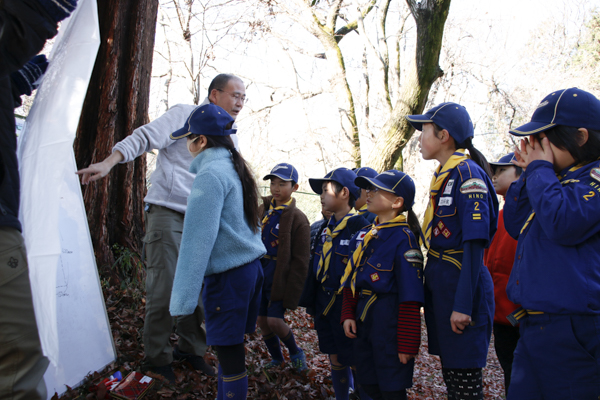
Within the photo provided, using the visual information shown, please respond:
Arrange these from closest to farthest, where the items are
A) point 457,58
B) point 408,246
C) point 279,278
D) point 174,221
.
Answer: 1. point 408,246
2. point 174,221
3. point 279,278
4. point 457,58

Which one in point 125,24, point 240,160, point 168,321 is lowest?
point 168,321

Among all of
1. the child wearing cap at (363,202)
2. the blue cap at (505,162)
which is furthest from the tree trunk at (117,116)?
the blue cap at (505,162)

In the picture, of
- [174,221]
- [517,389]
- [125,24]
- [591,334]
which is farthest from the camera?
[125,24]

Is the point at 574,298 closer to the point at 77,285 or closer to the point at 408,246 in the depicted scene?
the point at 408,246

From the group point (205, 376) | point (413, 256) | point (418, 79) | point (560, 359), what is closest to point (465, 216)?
point (413, 256)

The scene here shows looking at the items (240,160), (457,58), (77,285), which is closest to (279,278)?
(240,160)

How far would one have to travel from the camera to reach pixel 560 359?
75.8 inches

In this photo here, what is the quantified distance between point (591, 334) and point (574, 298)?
16cm

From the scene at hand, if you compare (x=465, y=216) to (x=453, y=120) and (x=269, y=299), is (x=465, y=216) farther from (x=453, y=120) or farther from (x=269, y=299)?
(x=269, y=299)

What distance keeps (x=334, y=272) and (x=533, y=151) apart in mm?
1942

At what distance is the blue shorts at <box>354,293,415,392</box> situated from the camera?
269 cm

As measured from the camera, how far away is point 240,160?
305cm

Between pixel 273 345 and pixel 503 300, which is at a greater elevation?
pixel 503 300

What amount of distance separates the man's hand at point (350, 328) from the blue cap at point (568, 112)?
164cm
